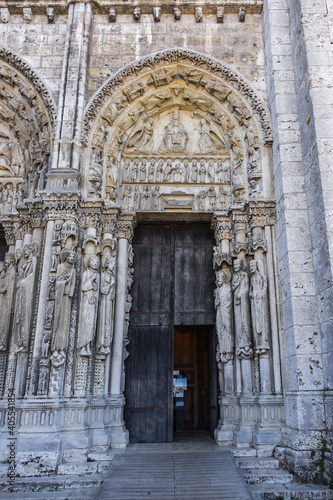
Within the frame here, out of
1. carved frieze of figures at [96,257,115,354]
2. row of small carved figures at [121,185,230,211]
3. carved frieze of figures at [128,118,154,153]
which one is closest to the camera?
carved frieze of figures at [96,257,115,354]

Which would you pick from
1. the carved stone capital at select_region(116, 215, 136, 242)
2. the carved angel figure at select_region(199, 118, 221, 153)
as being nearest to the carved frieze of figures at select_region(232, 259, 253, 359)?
the carved stone capital at select_region(116, 215, 136, 242)

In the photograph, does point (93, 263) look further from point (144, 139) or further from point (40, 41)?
point (40, 41)

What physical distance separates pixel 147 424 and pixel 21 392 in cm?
221

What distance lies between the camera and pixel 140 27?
8.11 m

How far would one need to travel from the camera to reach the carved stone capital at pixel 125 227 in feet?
24.0

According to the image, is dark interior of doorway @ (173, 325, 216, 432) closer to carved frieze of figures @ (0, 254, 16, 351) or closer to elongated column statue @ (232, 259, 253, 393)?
elongated column statue @ (232, 259, 253, 393)

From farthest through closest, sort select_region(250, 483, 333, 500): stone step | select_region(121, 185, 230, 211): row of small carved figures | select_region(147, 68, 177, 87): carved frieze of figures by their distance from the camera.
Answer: select_region(147, 68, 177, 87): carved frieze of figures → select_region(121, 185, 230, 211): row of small carved figures → select_region(250, 483, 333, 500): stone step

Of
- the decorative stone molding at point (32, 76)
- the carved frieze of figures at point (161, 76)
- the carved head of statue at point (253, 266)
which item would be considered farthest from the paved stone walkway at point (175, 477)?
the carved frieze of figures at point (161, 76)

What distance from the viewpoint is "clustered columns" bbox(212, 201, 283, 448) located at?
20.1ft

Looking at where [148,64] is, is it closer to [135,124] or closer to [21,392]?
[135,124]

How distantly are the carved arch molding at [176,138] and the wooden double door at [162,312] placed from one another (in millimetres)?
669

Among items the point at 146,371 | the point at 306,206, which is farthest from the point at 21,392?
the point at 306,206

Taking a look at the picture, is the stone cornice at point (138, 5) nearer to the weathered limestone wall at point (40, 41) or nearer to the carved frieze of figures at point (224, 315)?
the weathered limestone wall at point (40, 41)

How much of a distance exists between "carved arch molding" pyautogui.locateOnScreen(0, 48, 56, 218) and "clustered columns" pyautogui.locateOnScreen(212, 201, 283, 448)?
357 cm
